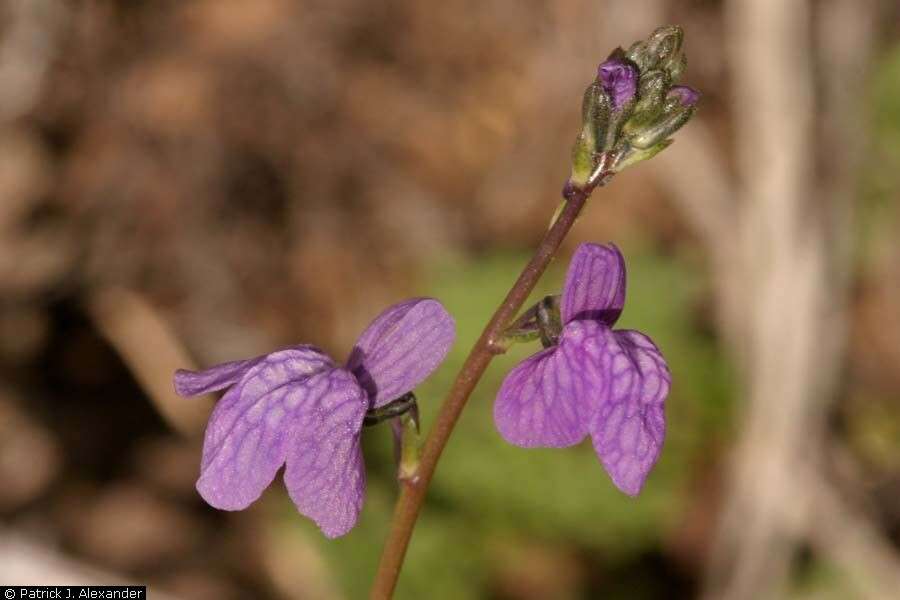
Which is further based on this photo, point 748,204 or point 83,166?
point 83,166

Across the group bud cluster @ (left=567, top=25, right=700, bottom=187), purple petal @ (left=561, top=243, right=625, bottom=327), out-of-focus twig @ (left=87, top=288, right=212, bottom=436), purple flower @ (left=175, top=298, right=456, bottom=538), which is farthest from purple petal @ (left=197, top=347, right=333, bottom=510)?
out-of-focus twig @ (left=87, top=288, right=212, bottom=436)

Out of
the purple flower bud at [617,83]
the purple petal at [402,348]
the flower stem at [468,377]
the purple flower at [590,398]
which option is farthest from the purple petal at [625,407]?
the purple flower bud at [617,83]

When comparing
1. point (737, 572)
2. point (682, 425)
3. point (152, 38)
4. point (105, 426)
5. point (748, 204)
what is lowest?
point (105, 426)

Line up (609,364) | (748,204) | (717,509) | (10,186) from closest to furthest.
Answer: (609,364) → (748,204) → (717,509) → (10,186)

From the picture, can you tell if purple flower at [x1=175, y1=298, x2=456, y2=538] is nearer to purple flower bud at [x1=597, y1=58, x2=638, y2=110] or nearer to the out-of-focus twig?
purple flower bud at [x1=597, y1=58, x2=638, y2=110]

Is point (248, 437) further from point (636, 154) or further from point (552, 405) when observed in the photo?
point (636, 154)

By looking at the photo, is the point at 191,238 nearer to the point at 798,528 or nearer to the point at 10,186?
the point at 10,186

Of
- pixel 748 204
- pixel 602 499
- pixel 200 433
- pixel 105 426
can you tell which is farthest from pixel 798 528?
pixel 105 426
